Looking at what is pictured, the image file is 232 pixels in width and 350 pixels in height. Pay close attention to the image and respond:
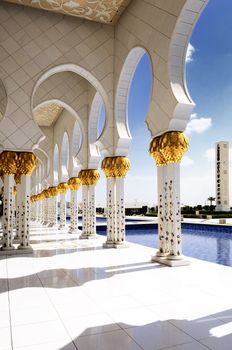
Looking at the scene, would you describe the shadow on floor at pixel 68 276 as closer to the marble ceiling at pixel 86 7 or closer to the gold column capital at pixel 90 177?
the gold column capital at pixel 90 177

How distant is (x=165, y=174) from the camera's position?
5.71 metres

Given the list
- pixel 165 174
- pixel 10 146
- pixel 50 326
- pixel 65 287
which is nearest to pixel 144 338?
pixel 50 326

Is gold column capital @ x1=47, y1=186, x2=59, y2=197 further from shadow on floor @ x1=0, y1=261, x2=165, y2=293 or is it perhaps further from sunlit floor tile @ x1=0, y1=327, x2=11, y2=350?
sunlit floor tile @ x1=0, y1=327, x2=11, y2=350

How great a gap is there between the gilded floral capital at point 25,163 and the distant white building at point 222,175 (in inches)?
1184

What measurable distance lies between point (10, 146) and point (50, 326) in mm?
5102

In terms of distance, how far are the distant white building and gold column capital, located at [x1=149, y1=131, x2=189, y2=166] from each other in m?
30.5

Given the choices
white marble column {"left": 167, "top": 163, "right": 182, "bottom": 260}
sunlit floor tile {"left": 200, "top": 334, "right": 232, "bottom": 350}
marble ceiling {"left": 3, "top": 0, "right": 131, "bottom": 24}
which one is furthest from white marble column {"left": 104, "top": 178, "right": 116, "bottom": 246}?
sunlit floor tile {"left": 200, "top": 334, "right": 232, "bottom": 350}

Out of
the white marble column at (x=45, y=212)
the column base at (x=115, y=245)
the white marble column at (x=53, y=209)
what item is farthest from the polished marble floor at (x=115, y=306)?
the white marble column at (x=45, y=212)

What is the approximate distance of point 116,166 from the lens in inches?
302

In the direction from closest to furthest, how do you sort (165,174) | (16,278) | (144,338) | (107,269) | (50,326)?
(144,338)
(50,326)
(16,278)
(107,269)
(165,174)

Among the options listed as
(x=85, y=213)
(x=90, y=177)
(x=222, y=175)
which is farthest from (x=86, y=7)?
(x=222, y=175)

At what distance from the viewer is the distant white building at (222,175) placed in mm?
34250

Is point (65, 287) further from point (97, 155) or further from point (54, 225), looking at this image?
point (54, 225)

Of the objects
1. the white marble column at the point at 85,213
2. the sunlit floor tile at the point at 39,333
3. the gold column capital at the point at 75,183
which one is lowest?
the sunlit floor tile at the point at 39,333
